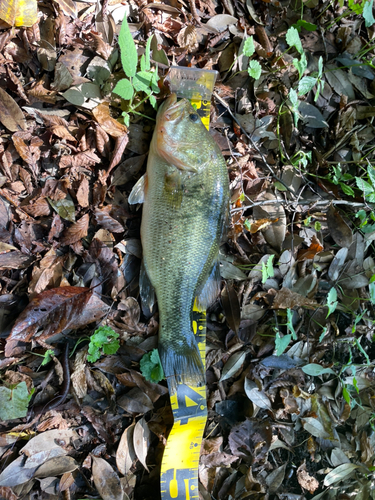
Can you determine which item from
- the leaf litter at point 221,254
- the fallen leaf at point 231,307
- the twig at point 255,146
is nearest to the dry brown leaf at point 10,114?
the leaf litter at point 221,254

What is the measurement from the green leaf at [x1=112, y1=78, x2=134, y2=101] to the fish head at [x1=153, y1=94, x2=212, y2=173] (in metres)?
0.20

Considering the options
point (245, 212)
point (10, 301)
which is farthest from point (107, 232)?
point (245, 212)

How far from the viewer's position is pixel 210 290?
6.95 feet

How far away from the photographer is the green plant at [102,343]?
1927 mm

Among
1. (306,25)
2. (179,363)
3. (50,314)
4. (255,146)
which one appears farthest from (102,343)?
(306,25)

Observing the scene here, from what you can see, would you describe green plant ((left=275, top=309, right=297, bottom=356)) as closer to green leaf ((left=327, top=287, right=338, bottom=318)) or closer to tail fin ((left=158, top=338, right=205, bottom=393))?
green leaf ((left=327, top=287, right=338, bottom=318))

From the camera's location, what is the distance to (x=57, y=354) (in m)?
1.95

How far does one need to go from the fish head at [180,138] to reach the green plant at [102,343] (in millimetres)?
1032

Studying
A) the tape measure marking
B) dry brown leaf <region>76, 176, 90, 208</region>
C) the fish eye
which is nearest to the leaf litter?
dry brown leaf <region>76, 176, 90, 208</region>

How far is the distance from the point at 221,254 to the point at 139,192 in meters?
0.69

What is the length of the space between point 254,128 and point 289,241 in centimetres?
83

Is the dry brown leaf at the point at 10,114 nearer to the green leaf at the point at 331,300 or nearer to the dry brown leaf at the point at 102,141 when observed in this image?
the dry brown leaf at the point at 102,141

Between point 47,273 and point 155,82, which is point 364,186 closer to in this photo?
point 155,82

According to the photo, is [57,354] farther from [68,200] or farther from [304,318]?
[304,318]
